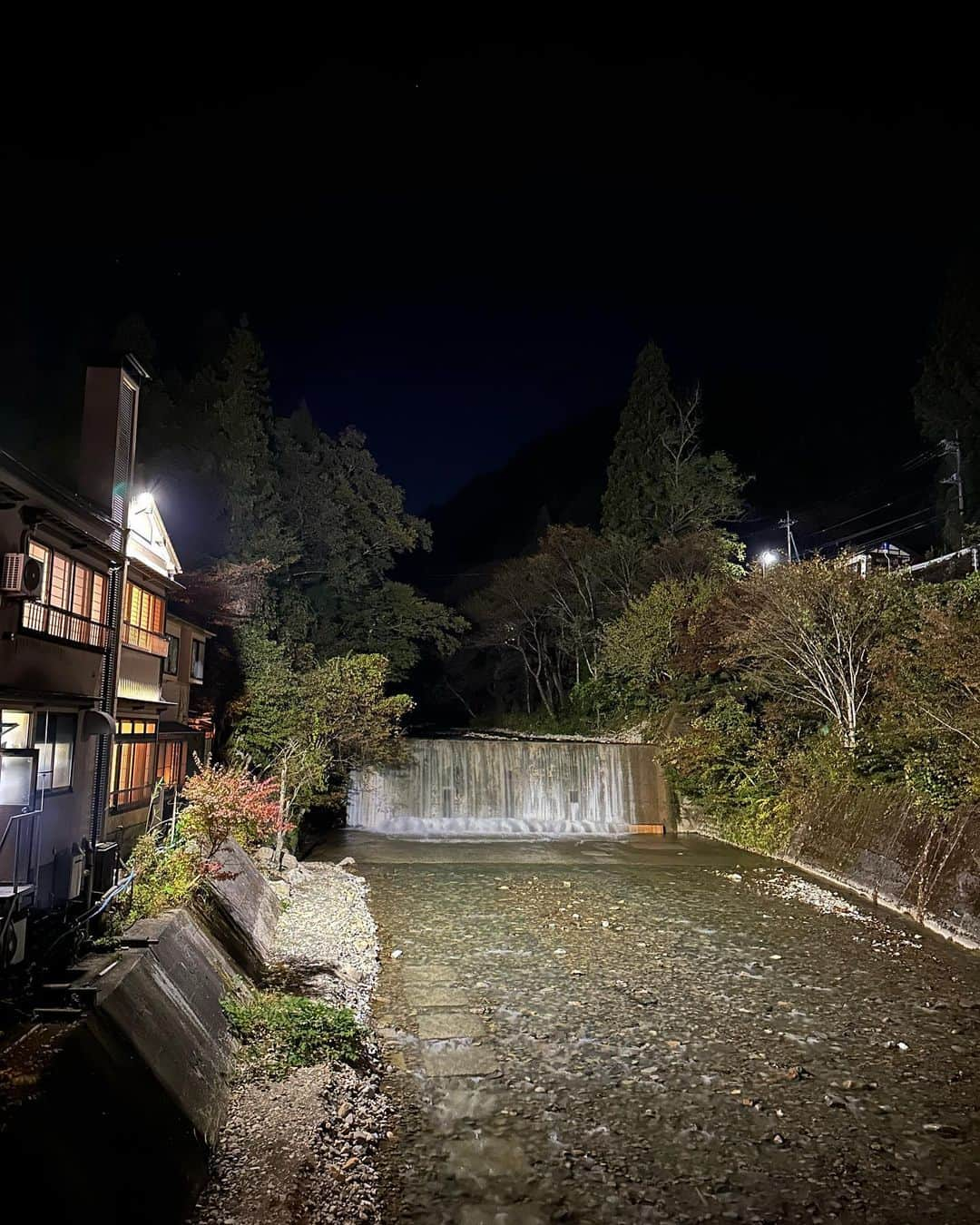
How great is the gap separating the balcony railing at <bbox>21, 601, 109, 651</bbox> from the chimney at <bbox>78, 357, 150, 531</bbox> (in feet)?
5.82

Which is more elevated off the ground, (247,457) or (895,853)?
(247,457)

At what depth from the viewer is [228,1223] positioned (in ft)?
15.9

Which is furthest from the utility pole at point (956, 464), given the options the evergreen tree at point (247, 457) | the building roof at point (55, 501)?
the building roof at point (55, 501)

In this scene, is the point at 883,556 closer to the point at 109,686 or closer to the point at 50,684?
the point at 109,686

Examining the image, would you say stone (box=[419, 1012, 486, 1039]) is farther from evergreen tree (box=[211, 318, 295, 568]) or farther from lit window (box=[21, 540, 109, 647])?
evergreen tree (box=[211, 318, 295, 568])

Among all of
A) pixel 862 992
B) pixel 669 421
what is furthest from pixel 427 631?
pixel 862 992

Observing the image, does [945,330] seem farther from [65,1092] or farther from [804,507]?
[65,1092]

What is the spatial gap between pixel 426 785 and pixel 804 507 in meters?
37.5

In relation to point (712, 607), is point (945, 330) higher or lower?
higher

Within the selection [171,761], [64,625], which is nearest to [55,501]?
[64,625]

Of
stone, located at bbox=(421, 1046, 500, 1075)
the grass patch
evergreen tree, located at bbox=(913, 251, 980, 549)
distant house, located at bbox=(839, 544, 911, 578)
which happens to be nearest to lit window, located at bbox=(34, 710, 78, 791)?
the grass patch

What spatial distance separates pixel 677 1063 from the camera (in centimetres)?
775

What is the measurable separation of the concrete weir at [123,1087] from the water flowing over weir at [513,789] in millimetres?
17002

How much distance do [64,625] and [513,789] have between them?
16.8 meters
